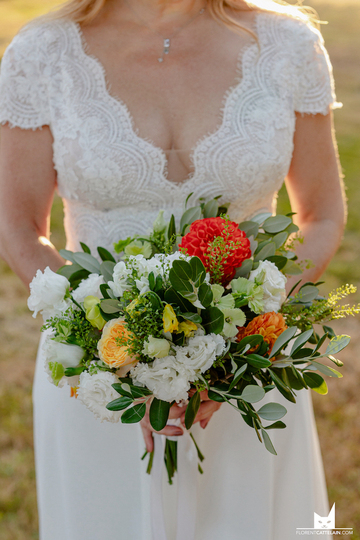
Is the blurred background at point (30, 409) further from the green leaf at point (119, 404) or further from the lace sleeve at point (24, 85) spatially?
the lace sleeve at point (24, 85)

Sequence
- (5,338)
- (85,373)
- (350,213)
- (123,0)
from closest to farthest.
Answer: (85,373), (123,0), (5,338), (350,213)

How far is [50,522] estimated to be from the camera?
2.15m

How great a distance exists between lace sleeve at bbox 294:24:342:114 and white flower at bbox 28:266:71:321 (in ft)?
3.99

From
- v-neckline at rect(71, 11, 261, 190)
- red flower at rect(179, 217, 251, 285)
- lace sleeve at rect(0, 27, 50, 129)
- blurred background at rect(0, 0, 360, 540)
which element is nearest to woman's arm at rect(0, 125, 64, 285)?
lace sleeve at rect(0, 27, 50, 129)

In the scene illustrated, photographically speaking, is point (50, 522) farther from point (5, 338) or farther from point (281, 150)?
point (5, 338)

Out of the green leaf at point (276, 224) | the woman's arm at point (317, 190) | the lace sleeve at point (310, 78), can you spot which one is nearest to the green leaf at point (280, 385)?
the green leaf at point (276, 224)

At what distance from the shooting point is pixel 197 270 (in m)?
1.22

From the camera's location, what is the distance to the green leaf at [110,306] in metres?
1.30

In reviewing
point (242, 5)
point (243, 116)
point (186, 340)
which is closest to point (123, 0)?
point (242, 5)

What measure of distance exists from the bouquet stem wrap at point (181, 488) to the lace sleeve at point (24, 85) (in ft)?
4.03

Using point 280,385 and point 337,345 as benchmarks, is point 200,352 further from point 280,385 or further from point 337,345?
point 337,345

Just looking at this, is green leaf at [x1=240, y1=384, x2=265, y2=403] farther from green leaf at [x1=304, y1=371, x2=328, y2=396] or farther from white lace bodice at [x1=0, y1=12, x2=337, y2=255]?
white lace bodice at [x1=0, y1=12, x2=337, y2=255]

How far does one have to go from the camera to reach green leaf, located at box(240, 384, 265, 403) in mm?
1239

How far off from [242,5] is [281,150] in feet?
2.13
